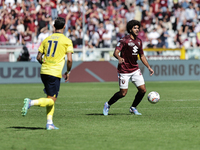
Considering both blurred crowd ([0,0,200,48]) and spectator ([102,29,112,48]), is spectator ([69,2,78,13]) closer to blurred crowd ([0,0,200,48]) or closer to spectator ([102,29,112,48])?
blurred crowd ([0,0,200,48])

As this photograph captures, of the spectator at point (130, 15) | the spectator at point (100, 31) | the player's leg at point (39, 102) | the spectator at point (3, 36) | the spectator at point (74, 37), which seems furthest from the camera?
the spectator at point (130, 15)

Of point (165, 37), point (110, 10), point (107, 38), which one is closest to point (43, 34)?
point (107, 38)

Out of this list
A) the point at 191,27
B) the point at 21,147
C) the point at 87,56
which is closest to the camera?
the point at 21,147

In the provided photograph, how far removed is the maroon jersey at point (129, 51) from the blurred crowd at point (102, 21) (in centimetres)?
1386

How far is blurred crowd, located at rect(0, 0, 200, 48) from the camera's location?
1000 inches

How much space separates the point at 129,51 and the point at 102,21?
17.6m

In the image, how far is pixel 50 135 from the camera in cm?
732

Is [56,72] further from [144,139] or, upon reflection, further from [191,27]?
[191,27]

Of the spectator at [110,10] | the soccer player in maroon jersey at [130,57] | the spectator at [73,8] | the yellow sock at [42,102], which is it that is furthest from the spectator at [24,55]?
the yellow sock at [42,102]

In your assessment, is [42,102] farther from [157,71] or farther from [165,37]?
[165,37]

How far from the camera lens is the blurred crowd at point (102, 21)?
2539 cm

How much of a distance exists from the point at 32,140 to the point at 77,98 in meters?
8.34

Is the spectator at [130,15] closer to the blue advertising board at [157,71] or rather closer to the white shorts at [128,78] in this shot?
the blue advertising board at [157,71]

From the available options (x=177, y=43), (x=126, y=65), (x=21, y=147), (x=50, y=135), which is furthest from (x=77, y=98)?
(x=177, y=43)
